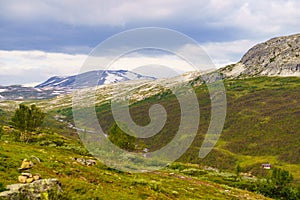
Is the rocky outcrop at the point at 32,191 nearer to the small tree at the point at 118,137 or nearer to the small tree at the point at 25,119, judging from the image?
the small tree at the point at 118,137

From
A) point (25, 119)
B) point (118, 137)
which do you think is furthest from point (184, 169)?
point (25, 119)

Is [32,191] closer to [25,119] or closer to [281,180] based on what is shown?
[25,119]

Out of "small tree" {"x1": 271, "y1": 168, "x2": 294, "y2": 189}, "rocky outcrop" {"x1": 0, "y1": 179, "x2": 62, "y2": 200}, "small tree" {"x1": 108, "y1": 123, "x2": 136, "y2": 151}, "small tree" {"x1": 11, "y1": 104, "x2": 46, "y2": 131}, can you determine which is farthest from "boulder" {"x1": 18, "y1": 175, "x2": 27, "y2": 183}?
"small tree" {"x1": 271, "y1": 168, "x2": 294, "y2": 189}

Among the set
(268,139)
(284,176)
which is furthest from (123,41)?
(268,139)

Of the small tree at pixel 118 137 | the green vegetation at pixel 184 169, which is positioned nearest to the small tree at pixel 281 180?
the green vegetation at pixel 184 169

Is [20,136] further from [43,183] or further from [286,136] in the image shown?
[286,136]

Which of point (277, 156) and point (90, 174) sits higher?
point (90, 174)

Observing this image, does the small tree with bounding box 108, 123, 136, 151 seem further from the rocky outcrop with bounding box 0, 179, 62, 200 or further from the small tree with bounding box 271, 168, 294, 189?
the rocky outcrop with bounding box 0, 179, 62, 200

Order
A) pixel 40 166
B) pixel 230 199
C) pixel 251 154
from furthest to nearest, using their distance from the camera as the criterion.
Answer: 1. pixel 251 154
2. pixel 230 199
3. pixel 40 166

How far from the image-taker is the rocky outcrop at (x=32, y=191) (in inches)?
627

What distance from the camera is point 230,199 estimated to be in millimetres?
36844

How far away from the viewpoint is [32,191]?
16656mm

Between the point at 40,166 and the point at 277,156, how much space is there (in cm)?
15923

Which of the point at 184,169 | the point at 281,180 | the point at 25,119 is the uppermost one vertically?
the point at 25,119
